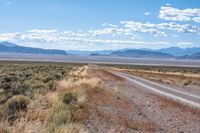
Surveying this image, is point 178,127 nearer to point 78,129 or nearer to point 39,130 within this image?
point 78,129

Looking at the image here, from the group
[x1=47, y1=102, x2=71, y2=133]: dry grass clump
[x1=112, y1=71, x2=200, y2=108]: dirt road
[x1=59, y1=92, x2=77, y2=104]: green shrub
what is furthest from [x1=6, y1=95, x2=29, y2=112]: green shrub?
[x1=112, y1=71, x2=200, y2=108]: dirt road

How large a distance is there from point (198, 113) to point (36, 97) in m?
6.76

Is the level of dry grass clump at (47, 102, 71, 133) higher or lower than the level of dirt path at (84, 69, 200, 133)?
higher

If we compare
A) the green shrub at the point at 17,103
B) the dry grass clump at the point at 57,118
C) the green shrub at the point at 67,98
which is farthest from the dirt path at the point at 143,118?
the green shrub at the point at 17,103

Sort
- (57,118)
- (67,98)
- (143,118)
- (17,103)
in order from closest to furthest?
1. (57,118)
2. (143,118)
3. (17,103)
4. (67,98)

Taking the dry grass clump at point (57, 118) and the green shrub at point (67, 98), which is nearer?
the dry grass clump at point (57, 118)

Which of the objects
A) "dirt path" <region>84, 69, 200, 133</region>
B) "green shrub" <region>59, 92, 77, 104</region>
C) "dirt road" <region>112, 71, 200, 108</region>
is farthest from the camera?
"dirt road" <region>112, 71, 200, 108</region>

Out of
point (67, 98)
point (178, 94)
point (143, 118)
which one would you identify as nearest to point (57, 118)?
point (143, 118)

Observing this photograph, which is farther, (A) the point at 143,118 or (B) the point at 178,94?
(B) the point at 178,94

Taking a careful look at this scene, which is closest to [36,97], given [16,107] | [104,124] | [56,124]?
[16,107]

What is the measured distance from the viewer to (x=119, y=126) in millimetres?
12375

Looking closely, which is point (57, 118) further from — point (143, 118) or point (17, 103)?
point (143, 118)

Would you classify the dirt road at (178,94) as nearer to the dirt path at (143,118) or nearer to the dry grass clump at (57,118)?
A: the dirt path at (143,118)

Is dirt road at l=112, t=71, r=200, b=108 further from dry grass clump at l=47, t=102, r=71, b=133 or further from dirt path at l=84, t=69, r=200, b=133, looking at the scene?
dry grass clump at l=47, t=102, r=71, b=133
